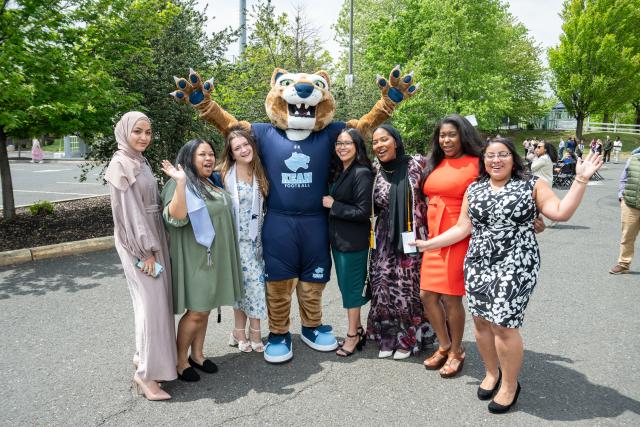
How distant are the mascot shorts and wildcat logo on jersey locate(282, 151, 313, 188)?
0.27 m

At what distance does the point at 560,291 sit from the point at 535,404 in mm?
2686

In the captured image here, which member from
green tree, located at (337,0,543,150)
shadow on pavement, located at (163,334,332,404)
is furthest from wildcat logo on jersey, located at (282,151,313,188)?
green tree, located at (337,0,543,150)

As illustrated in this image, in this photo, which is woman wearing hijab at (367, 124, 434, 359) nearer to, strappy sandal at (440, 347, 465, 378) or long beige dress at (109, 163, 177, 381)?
strappy sandal at (440, 347, 465, 378)

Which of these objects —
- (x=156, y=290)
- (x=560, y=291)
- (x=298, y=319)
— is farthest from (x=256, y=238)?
(x=560, y=291)

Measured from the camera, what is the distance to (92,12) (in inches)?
293

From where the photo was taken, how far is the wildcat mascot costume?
13.1 feet

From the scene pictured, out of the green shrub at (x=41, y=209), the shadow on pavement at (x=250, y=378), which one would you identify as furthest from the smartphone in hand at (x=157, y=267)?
the green shrub at (x=41, y=209)

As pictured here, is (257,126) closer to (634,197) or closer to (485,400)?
(485,400)

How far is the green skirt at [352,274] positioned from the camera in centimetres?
396

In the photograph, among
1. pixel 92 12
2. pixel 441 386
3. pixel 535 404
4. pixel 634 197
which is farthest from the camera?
pixel 92 12

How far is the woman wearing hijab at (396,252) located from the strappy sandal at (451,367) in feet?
1.18

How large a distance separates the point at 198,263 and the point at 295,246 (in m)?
0.85

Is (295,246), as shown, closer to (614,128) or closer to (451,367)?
(451,367)

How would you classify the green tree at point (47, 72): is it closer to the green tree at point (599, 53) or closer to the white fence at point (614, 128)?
the green tree at point (599, 53)
